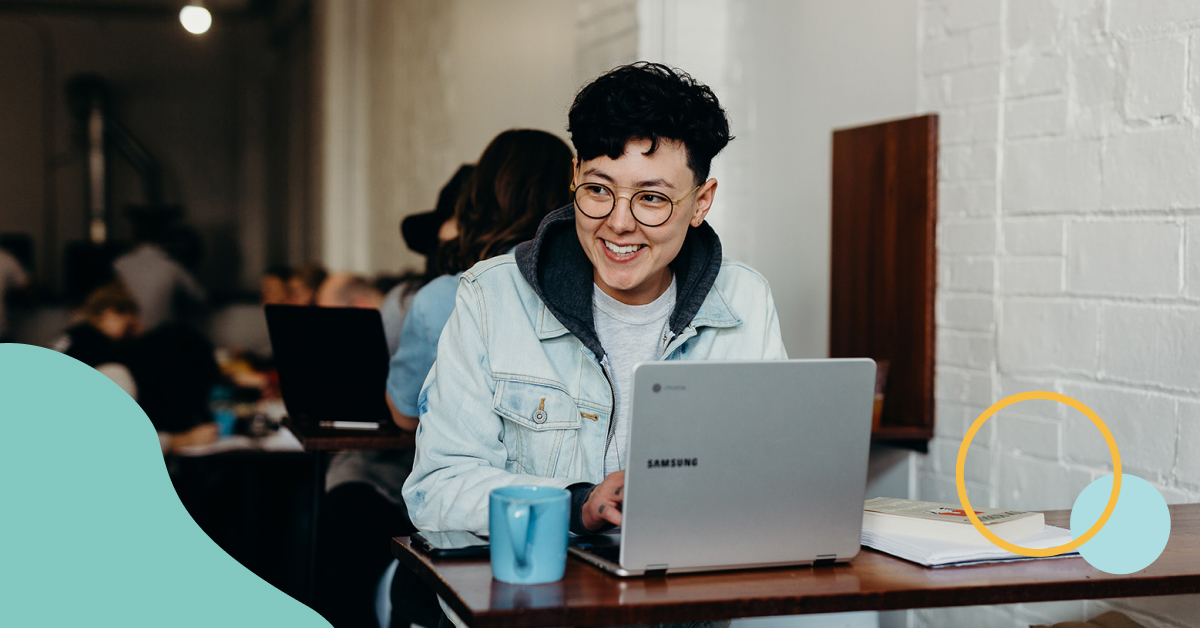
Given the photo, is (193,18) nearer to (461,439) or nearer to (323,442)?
(323,442)

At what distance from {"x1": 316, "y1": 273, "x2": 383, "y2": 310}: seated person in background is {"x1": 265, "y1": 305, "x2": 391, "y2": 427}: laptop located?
158 centimetres

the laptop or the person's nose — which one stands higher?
the person's nose

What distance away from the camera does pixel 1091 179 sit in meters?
1.91

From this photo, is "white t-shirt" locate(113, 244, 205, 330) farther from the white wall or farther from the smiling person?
the smiling person

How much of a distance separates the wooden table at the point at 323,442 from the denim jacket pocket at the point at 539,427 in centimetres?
79

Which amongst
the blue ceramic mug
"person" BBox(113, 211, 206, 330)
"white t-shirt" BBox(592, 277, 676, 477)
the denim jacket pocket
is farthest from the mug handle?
"person" BBox(113, 211, 206, 330)

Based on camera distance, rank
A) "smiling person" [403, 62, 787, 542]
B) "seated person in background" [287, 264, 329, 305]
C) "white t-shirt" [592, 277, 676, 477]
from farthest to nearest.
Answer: "seated person in background" [287, 264, 329, 305] < "white t-shirt" [592, 277, 676, 477] < "smiling person" [403, 62, 787, 542]

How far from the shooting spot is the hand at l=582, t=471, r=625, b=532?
117 centimetres

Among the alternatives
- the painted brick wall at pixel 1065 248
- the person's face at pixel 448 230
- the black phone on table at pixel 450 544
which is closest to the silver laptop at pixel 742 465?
the black phone on table at pixel 450 544

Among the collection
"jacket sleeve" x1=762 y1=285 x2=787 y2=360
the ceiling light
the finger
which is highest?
the ceiling light

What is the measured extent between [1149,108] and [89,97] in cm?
830

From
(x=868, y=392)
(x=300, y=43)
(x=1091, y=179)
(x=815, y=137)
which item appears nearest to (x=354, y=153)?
(x=300, y=43)

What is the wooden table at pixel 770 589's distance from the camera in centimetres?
95

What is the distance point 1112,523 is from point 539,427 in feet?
2.41
